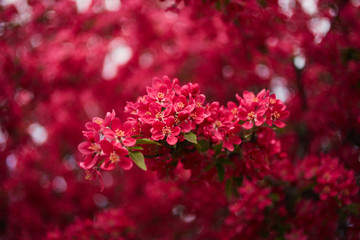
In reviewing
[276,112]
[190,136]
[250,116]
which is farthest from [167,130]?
[276,112]

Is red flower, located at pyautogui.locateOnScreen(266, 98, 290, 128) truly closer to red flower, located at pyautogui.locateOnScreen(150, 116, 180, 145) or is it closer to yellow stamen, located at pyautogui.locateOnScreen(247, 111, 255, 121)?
yellow stamen, located at pyautogui.locateOnScreen(247, 111, 255, 121)

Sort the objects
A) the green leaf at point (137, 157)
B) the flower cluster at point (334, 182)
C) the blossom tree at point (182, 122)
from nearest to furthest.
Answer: the green leaf at point (137, 157) → the blossom tree at point (182, 122) → the flower cluster at point (334, 182)

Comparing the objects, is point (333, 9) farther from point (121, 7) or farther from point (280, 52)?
point (121, 7)

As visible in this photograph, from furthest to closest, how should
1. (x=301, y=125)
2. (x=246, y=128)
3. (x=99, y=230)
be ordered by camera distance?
1. (x=301, y=125)
2. (x=99, y=230)
3. (x=246, y=128)

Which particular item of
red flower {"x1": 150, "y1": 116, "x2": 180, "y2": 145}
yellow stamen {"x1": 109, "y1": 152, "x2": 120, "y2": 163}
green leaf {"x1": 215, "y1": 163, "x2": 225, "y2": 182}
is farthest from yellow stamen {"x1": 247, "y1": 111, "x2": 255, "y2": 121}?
yellow stamen {"x1": 109, "y1": 152, "x2": 120, "y2": 163}

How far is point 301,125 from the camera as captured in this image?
4008 mm

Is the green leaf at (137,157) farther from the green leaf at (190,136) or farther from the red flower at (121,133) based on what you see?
the green leaf at (190,136)

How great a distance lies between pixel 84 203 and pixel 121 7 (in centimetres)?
302

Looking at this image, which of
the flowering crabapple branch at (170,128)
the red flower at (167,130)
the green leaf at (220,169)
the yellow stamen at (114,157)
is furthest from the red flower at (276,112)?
the yellow stamen at (114,157)

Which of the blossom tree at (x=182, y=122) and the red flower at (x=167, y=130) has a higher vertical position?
the red flower at (x=167, y=130)

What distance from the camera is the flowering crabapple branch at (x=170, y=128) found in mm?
1551

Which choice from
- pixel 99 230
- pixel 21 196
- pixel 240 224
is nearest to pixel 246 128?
pixel 240 224

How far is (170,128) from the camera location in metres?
1.62

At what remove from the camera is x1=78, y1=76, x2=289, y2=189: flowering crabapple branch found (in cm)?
155
